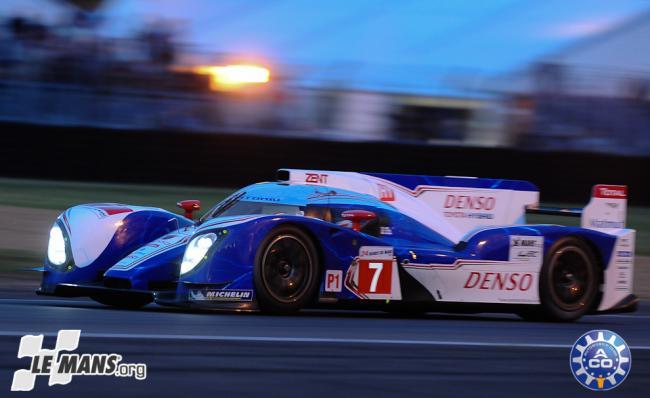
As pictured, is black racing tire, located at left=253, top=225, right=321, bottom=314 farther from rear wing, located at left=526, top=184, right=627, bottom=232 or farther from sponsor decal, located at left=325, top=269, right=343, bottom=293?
rear wing, located at left=526, top=184, right=627, bottom=232

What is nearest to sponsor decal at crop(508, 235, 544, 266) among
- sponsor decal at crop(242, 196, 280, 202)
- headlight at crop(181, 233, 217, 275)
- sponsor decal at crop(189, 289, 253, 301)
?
sponsor decal at crop(242, 196, 280, 202)

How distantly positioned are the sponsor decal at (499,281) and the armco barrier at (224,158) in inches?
356

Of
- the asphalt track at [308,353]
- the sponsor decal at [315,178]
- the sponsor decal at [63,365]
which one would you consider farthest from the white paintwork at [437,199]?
the sponsor decal at [63,365]

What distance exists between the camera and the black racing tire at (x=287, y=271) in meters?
6.11

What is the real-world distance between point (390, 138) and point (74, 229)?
9415 millimetres

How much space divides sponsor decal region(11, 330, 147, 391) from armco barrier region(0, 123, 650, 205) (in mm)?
10990

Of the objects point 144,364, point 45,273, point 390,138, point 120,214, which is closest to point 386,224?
point 120,214

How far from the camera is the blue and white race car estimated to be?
20.1 ft

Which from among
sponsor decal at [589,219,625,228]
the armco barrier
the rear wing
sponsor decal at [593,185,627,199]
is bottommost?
sponsor decal at [589,219,625,228]

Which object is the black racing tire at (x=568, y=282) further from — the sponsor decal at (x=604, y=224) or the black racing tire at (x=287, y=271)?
the black racing tire at (x=287, y=271)

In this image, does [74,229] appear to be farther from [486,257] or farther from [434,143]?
[434,143]

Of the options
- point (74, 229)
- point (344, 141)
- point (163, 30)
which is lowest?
point (74, 229)

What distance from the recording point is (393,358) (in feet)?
16.2

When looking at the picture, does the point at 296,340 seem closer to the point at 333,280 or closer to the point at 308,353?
the point at 308,353
